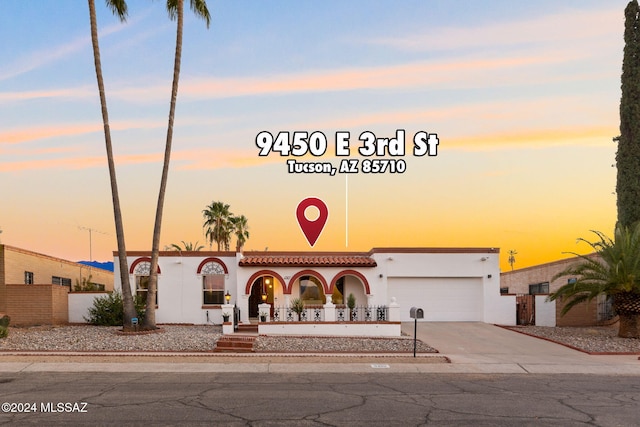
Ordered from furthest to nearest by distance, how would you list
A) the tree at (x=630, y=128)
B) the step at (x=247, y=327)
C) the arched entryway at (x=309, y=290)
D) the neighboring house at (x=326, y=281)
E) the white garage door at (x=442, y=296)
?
the white garage door at (x=442, y=296) → the arched entryway at (x=309, y=290) → the neighboring house at (x=326, y=281) → the tree at (x=630, y=128) → the step at (x=247, y=327)

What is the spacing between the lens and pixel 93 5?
29.9 metres

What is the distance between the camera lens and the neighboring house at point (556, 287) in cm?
3394

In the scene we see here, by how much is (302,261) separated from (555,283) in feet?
52.0

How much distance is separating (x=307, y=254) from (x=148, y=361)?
599 inches

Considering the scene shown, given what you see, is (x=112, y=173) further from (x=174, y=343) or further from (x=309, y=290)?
(x=309, y=290)

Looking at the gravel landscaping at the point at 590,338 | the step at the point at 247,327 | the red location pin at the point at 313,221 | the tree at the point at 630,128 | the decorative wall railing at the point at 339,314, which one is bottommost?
the gravel landscaping at the point at 590,338

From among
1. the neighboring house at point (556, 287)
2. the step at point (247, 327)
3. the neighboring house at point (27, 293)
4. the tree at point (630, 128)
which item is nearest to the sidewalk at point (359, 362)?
the neighboring house at point (556, 287)

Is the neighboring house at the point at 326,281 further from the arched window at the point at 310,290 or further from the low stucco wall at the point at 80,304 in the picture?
the low stucco wall at the point at 80,304

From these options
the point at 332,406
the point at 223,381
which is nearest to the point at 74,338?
the point at 223,381

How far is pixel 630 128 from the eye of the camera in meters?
32.8

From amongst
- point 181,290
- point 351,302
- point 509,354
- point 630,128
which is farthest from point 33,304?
point 630,128

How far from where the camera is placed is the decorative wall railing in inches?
1184

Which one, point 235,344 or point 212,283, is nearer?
point 235,344

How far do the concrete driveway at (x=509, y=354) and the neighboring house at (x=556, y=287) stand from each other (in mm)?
3820
